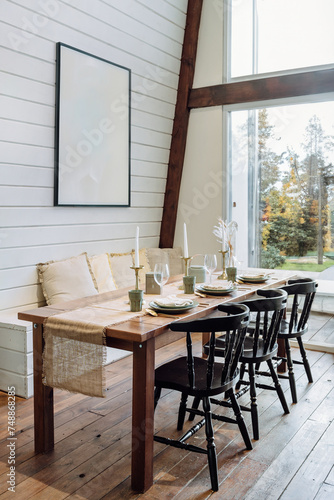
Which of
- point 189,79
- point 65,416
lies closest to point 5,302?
point 65,416

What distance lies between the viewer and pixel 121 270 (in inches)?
172

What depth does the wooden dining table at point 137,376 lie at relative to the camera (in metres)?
2.15

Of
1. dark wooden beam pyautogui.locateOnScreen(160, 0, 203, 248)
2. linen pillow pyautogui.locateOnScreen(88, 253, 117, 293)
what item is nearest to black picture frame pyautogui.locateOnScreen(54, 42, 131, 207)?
linen pillow pyautogui.locateOnScreen(88, 253, 117, 293)

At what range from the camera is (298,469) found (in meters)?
2.34

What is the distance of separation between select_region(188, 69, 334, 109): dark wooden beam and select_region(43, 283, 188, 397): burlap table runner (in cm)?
287

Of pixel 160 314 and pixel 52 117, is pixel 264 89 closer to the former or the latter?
pixel 52 117

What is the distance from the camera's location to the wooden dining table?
7.04 ft

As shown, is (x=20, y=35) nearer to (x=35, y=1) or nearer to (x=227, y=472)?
(x=35, y=1)

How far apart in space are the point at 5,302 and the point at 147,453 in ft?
5.67

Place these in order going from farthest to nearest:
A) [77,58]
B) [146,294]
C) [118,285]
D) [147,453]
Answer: [118,285], [77,58], [146,294], [147,453]

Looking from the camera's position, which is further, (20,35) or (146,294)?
(20,35)

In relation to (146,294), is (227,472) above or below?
below

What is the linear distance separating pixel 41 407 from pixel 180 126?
3362mm

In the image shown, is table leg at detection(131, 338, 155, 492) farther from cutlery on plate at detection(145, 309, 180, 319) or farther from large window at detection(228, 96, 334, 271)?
large window at detection(228, 96, 334, 271)
